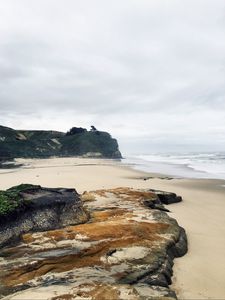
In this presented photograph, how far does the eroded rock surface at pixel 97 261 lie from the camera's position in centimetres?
490

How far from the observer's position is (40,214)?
825cm

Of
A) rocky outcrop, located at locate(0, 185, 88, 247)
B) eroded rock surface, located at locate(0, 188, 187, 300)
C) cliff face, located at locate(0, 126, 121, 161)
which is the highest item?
cliff face, located at locate(0, 126, 121, 161)

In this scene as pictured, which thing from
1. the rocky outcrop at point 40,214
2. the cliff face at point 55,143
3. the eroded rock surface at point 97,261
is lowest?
the eroded rock surface at point 97,261

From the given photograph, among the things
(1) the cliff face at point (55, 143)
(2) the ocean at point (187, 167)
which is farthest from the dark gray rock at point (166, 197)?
(1) the cliff face at point (55, 143)

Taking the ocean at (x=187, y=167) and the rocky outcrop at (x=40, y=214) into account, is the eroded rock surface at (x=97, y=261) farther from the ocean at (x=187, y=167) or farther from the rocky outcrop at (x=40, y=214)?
the ocean at (x=187, y=167)

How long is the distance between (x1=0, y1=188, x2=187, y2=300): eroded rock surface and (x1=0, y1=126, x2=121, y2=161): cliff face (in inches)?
2232

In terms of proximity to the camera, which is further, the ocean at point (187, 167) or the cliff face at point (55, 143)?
the cliff face at point (55, 143)

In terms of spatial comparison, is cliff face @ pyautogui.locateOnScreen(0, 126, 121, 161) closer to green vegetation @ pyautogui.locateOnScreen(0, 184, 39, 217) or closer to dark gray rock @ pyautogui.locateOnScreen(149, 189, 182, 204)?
dark gray rock @ pyautogui.locateOnScreen(149, 189, 182, 204)

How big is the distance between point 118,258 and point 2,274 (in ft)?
6.28

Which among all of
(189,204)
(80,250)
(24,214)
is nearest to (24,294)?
(80,250)

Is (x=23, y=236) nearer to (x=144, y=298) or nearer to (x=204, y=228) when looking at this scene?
(x=144, y=298)

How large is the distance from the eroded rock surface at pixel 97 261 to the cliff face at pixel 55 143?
186 feet

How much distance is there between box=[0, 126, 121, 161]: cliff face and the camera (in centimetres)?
6650

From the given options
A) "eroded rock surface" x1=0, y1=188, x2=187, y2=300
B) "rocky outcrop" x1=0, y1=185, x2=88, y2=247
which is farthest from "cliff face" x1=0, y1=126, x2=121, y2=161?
"eroded rock surface" x1=0, y1=188, x2=187, y2=300
